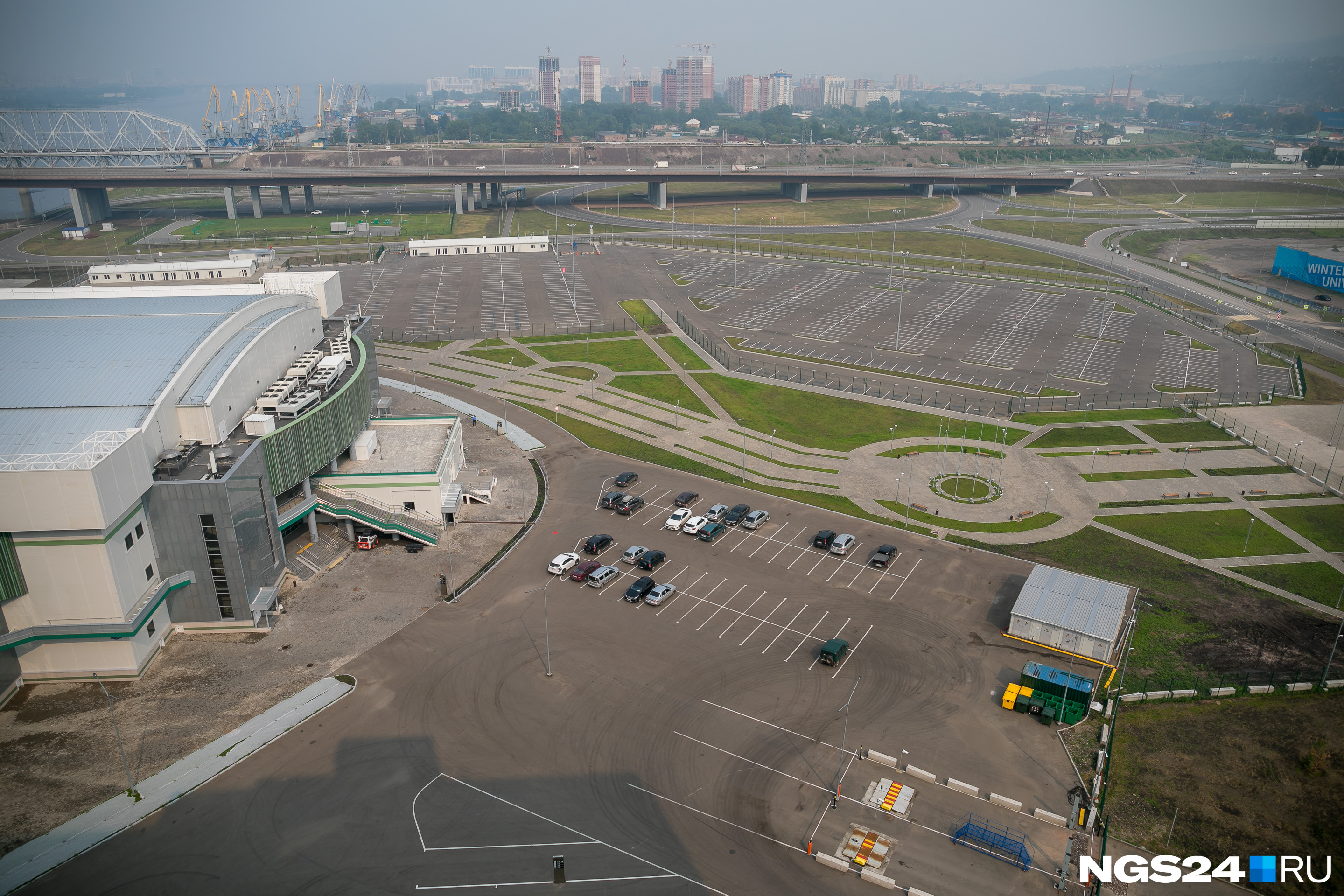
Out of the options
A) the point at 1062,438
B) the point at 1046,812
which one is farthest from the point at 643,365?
the point at 1046,812

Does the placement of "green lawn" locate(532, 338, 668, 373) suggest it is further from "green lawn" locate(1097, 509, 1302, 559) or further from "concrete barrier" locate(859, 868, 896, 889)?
"concrete barrier" locate(859, 868, 896, 889)

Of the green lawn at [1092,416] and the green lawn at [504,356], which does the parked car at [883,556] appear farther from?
the green lawn at [504,356]

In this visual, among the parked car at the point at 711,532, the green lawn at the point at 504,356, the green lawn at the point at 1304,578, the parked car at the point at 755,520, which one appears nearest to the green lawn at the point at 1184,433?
the green lawn at the point at 1304,578

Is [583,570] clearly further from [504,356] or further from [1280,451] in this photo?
[1280,451]

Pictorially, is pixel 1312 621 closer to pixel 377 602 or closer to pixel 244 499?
pixel 377 602

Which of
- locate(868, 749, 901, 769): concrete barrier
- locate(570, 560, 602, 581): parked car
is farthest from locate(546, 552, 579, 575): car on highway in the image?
locate(868, 749, 901, 769): concrete barrier
